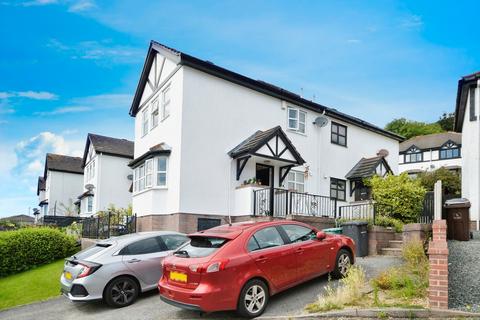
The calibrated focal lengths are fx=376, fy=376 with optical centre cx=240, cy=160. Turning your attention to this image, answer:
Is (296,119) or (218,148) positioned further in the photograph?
(296,119)

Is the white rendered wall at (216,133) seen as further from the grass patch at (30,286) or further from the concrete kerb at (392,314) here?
the concrete kerb at (392,314)

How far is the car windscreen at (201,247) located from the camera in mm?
6902

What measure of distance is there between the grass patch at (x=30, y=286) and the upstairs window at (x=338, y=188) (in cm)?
1374

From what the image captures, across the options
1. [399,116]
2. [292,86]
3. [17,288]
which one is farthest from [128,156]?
[399,116]

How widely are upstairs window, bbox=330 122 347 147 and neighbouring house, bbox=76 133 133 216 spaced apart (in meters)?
15.9

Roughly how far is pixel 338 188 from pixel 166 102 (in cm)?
1051

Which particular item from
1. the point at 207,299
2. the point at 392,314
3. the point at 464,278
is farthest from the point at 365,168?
the point at 207,299

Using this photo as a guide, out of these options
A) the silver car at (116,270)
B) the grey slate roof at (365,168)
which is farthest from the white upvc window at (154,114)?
the grey slate roof at (365,168)

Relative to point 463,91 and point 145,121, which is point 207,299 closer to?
point 145,121

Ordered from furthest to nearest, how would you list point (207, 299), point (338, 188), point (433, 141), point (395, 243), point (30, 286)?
point (433, 141), point (338, 188), point (30, 286), point (395, 243), point (207, 299)

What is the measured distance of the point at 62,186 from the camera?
124 feet

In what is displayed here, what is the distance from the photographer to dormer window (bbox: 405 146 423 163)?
55.4 metres

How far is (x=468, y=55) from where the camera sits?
65.9 ft

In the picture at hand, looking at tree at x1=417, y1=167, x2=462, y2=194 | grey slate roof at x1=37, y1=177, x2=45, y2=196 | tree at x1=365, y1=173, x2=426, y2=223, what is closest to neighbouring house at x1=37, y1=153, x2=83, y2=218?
grey slate roof at x1=37, y1=177, x2=45, y2=196
